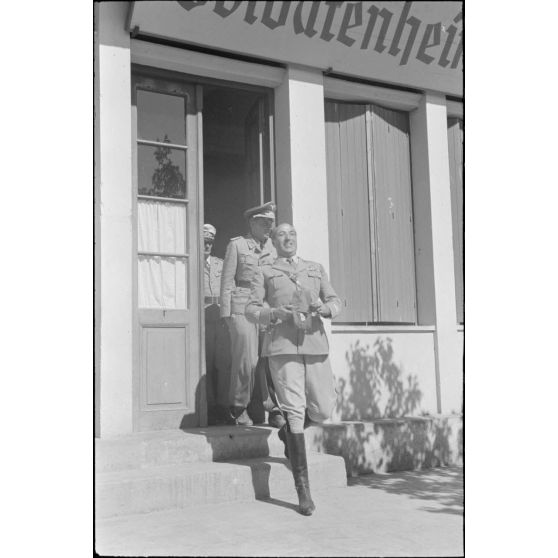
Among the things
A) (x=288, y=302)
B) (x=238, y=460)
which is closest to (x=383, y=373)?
(x=238, y=460)

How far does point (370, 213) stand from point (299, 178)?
0.98m

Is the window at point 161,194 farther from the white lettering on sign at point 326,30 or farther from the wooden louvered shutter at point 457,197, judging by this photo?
the wooden louvered shutter at point 457,197

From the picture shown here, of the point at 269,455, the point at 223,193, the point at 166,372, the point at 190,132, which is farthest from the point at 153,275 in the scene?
the point at 223,193

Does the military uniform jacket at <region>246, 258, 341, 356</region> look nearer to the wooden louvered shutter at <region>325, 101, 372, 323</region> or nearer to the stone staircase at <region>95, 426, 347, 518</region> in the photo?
the stone staircase at <region>95, 426, 347, 518</region>

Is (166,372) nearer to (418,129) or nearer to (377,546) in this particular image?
(377,546)

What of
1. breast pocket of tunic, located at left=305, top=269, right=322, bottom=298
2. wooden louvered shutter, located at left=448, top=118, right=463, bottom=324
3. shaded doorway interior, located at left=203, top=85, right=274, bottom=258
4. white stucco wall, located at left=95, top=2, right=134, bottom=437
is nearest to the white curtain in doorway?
white stucco wall, located at left=95, top=2, right=134, bottom=437

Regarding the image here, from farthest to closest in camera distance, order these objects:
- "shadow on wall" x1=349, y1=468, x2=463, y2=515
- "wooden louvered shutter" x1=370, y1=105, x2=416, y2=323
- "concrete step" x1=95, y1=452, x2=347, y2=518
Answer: "wooden louvered shutter" x1=370, y1=105, x2=416, y2=323 → "shadow on wall" x1=349, y1=468, x2=463, y2=515 → "concrete step" x1=95, y1=452, x2=347, y2=518

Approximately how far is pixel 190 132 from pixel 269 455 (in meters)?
2.85

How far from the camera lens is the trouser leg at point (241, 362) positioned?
5609 mm

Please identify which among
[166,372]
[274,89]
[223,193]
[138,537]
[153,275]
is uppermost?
[274,89]

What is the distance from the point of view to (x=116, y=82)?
5.61m

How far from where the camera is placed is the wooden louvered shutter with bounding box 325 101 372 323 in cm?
679

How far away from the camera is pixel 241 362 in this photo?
5617 millimetres

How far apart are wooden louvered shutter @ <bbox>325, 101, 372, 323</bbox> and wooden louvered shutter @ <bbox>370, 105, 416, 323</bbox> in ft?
0.39
